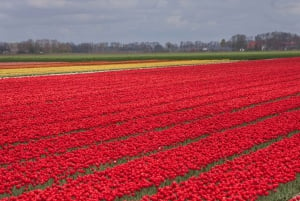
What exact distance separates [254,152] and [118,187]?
345 cm

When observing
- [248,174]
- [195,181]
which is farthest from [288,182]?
[195,181]

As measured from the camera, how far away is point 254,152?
9.42 metres

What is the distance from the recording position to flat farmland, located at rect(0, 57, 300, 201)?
7254 millimetres

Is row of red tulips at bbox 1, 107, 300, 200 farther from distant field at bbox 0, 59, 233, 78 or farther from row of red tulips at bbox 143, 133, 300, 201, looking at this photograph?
distant field at bbox 0, 59, 233, 78

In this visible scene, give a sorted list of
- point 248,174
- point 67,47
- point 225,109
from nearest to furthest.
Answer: point 248,174 < point 225,109 < point 67,47

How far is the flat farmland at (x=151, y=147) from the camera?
725 centimetres

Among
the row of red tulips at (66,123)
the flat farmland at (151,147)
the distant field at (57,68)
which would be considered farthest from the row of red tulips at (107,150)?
the distant field at (57,68)

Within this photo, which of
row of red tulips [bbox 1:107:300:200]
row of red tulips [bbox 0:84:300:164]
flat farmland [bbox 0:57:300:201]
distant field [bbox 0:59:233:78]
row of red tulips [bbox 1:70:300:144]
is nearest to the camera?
row of red tulips [bbox 1:107:300:200]

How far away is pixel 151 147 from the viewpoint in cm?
1007

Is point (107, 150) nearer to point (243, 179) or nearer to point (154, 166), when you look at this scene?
point (154, 166)

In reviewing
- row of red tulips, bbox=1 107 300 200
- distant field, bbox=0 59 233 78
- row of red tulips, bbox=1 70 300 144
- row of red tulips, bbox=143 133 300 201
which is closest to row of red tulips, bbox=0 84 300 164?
row of red tulips, bbox=1 70 300 144

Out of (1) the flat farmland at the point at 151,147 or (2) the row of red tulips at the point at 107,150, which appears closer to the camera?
(1) the flat farmland at the point at 151,147

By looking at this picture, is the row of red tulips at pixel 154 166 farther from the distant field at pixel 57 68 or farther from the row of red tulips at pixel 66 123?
the distant field at pixel 57 68

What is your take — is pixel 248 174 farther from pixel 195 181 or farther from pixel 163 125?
pixel 163 125
